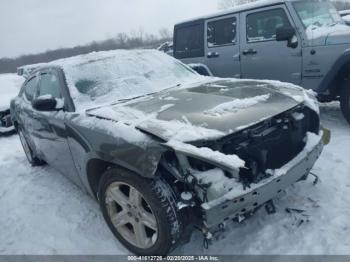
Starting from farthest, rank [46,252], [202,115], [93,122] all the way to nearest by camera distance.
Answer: [46,252]
[93,122]
[202,115]

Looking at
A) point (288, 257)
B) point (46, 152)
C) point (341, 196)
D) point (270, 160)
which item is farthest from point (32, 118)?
point (341, 196)

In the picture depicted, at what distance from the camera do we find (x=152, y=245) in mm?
2619

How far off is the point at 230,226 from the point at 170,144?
4.12 feet

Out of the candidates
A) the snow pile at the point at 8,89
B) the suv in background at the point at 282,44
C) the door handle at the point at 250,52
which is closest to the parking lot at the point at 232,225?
the suv in background at the point at 282,44

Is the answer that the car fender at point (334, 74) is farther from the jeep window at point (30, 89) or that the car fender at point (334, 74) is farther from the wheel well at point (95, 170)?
the jeep window at point (30, 89)

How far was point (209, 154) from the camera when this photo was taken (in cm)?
221

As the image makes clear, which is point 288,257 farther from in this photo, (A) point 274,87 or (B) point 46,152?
(B) point 46,152

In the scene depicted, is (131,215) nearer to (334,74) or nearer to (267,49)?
(334,74)

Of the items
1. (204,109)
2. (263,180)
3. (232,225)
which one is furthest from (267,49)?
(263,180)

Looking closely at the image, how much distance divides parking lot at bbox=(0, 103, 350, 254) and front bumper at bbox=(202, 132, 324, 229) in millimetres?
501

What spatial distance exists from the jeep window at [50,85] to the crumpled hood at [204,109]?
30.4 inches

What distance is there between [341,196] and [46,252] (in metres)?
2.86

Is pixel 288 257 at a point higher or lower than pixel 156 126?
lower

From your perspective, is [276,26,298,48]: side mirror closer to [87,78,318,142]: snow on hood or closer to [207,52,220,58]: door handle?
[207,52,220,58]: door handle
